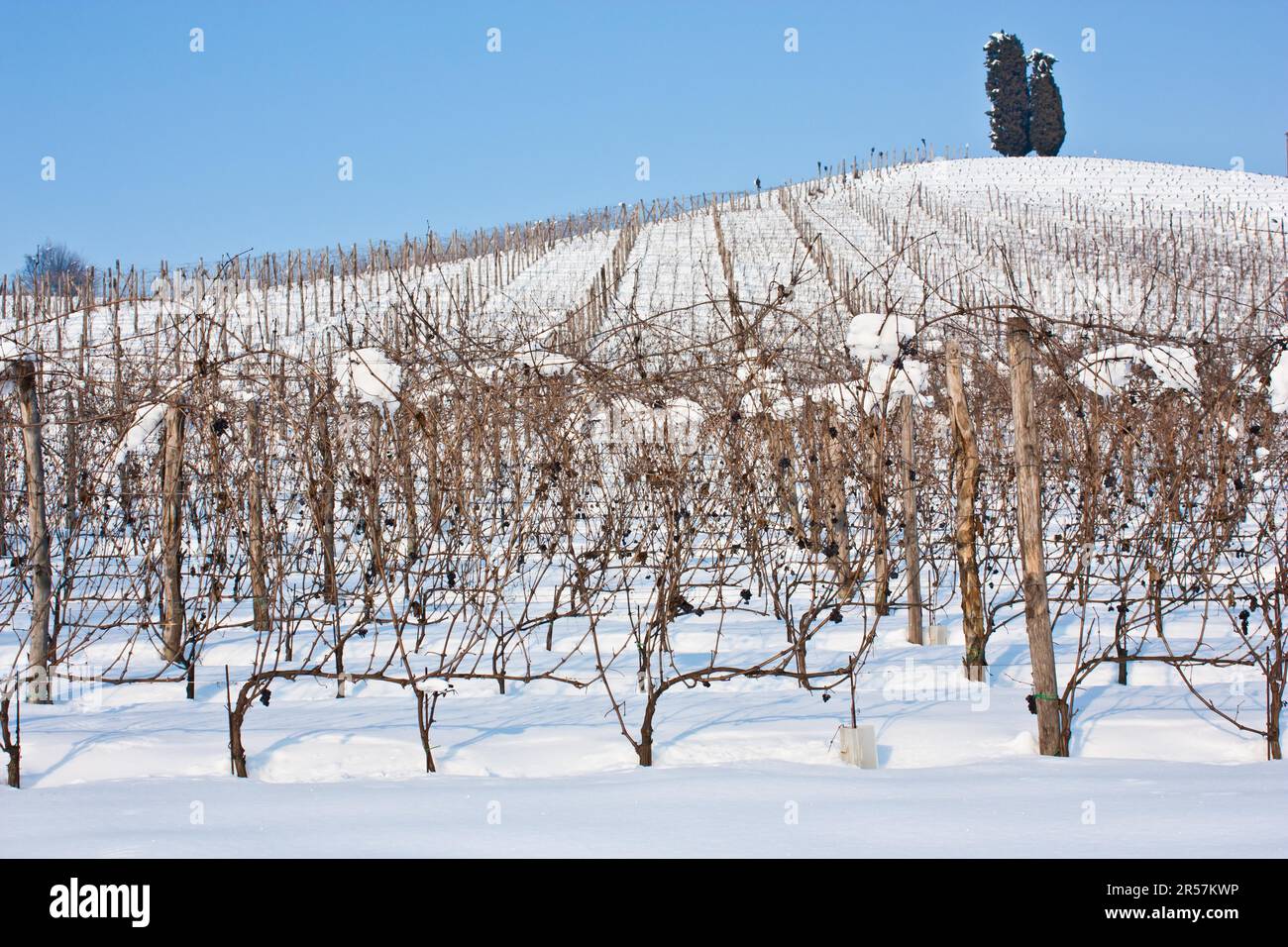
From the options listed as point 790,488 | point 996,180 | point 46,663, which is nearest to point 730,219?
point 996,180

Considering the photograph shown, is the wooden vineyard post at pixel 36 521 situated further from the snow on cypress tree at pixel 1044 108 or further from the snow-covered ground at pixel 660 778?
the snow on cypress tree at pixel 1044 108

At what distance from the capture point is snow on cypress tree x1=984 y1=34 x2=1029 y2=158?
4872 cm

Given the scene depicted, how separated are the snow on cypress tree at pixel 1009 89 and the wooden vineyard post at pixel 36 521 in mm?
51624

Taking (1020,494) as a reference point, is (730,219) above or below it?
above

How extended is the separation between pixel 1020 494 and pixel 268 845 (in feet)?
6.76

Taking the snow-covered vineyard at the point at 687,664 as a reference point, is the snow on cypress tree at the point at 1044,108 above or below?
above

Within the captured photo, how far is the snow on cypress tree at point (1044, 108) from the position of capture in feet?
159

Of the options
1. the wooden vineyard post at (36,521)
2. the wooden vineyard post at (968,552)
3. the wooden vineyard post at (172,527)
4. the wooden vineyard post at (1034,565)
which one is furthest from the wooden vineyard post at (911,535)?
the wooden vineyard post at (36,521)

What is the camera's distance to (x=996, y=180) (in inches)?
1524

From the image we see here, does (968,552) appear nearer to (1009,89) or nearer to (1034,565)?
(1034,565)

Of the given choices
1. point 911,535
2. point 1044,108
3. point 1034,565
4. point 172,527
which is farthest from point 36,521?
point 1044,108

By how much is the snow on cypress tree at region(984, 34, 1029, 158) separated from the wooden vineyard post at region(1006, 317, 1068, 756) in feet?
168

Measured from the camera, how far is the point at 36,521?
337cm

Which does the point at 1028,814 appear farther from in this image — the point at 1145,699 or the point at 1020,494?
the point at 1145,699
